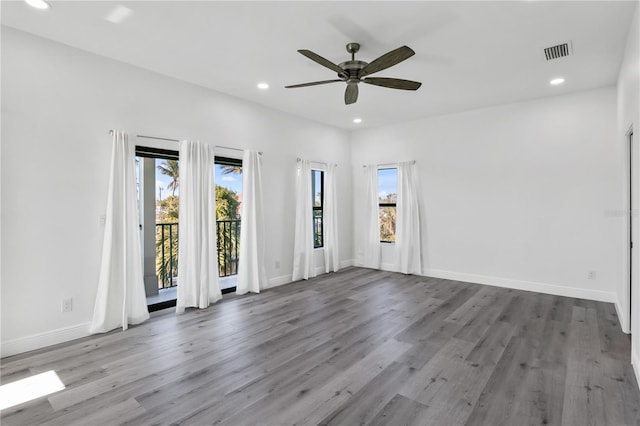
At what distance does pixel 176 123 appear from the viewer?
4.09 m

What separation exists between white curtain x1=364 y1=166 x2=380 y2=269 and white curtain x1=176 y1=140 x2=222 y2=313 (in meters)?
3.23

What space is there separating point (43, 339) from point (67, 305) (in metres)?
0.33

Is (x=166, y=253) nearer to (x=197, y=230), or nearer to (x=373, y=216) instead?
(x=197, y=230)

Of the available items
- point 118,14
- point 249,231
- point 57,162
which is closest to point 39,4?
point 118,14

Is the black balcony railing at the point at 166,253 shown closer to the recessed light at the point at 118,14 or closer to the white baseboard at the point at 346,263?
the recessed light at the point at 118,14

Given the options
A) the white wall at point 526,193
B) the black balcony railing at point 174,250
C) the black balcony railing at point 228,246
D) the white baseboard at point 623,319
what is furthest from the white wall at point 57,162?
the white baseboard at point 623,319

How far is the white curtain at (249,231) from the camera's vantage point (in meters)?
4.84

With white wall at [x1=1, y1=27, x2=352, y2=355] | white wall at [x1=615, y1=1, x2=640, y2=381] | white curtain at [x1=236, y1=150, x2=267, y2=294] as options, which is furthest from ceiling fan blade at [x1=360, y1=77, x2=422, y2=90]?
white wall at [x1=1, y1=27, x2=352, y2=355]

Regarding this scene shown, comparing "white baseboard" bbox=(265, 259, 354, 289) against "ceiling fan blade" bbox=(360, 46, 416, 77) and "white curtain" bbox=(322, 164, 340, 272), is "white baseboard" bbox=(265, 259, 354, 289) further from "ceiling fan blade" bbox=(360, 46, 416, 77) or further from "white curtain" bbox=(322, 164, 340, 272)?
"ceiling fan blade" bbox=(360, 46, 416, 77)

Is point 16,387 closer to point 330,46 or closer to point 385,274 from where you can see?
point 330,46

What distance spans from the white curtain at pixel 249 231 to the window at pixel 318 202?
1.62 metres

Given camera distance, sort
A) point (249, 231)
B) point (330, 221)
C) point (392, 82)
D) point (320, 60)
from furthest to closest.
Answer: point (330, 221) < point (249, 231) < point (392, 82) < point (320, 60)

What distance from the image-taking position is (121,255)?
137 inches

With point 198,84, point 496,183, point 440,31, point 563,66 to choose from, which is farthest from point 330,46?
point 496,183
